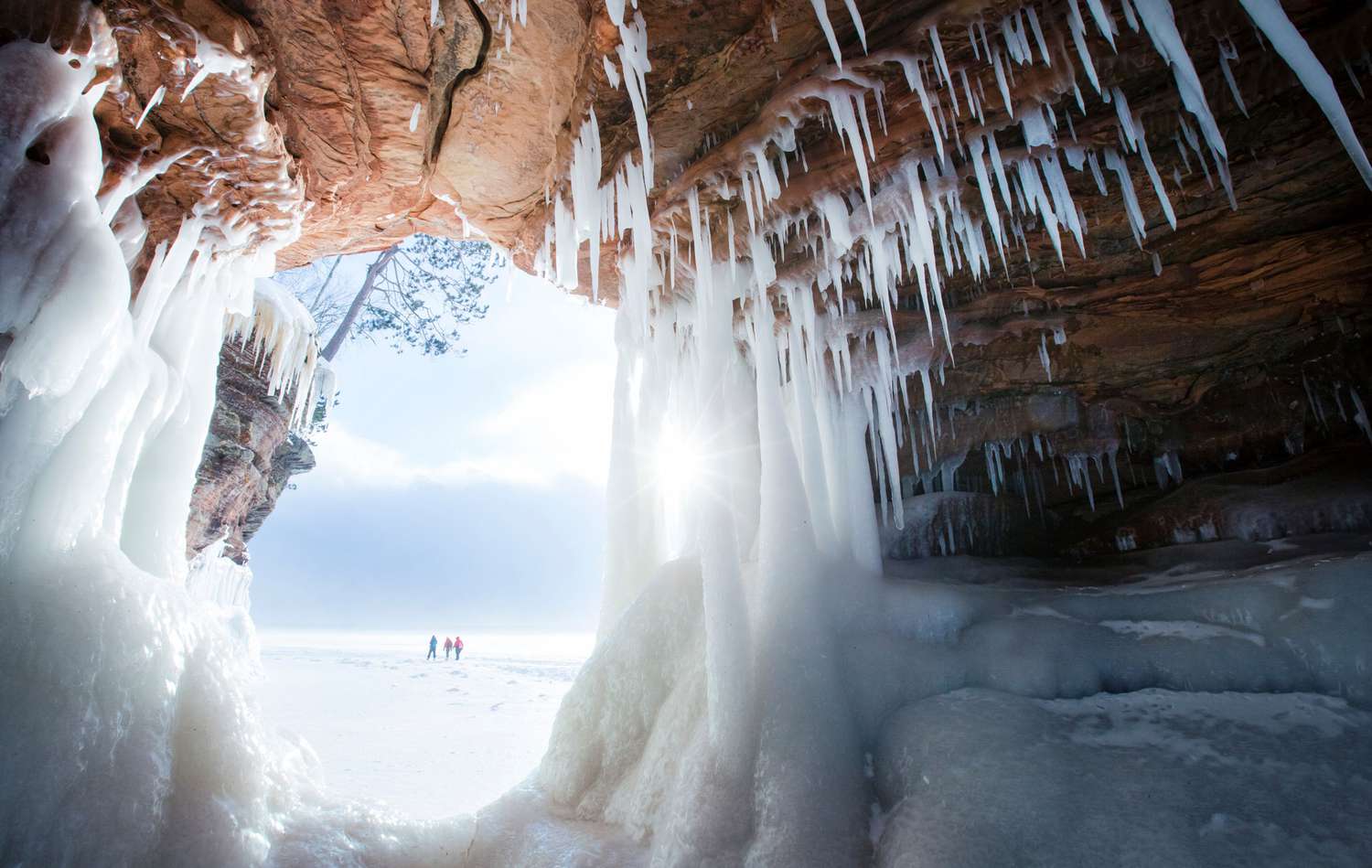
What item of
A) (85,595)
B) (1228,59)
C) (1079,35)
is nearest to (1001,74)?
(1079,35)

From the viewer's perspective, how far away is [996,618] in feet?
11.3

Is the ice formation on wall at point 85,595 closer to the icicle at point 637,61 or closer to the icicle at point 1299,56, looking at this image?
the icicle at point 637,61

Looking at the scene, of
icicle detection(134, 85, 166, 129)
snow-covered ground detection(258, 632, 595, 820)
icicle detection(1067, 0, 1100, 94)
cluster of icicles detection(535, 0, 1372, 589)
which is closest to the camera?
icicle detection(1067, 0, 1100, 94)

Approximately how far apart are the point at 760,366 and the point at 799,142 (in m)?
1.52

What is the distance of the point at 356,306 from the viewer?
40.7 ft

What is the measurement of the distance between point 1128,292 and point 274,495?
13092 mm

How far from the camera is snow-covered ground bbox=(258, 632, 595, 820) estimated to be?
6359mm

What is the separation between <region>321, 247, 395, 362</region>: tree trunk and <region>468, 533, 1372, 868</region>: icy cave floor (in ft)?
35.0

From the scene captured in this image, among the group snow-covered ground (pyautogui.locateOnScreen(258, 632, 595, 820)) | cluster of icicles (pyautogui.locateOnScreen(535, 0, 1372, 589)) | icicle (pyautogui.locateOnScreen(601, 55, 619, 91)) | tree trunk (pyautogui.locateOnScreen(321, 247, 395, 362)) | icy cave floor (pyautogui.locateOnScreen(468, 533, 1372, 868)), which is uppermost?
tree trunk (pyautogui.locateOnScreen(321, 247, 395, 362))

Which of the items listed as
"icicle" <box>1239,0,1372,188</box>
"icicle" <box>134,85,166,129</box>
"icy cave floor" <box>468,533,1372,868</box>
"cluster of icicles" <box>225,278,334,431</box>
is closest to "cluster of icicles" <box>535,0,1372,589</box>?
"icicle" <box>1239,0,1372,188</box>

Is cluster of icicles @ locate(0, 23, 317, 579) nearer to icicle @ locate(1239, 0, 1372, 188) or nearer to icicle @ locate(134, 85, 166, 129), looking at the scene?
icicle @ locate(134, 85, 166, 129)

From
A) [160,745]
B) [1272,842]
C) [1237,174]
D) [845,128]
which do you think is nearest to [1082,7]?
[845,128]

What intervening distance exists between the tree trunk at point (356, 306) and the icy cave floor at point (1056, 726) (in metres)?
10.7

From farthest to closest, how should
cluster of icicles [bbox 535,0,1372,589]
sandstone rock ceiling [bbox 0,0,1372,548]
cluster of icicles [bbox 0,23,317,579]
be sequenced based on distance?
sandstone rock ceiling [bbox 0,0,1372,548] → cluster of icicles [bbox 535,0,1372,589] → cluster of icicles [bbox 0,23,317,579]
